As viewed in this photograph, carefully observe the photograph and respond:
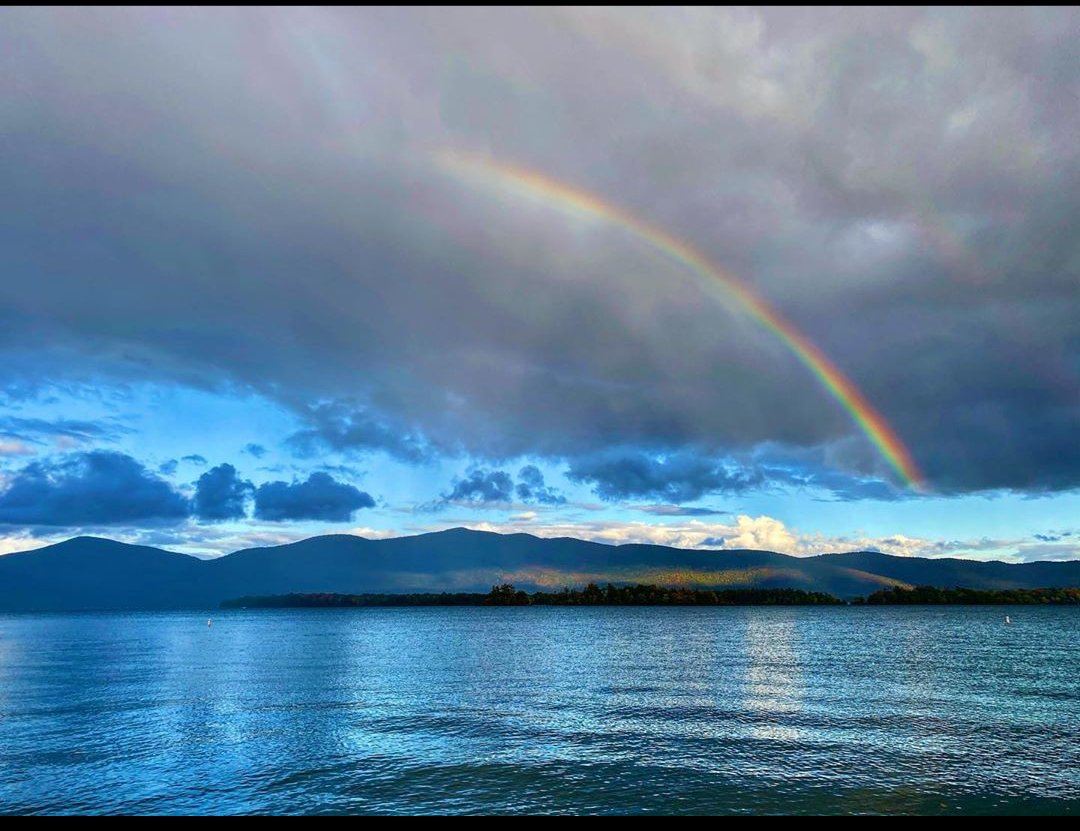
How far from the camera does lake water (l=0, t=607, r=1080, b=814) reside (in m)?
35.9

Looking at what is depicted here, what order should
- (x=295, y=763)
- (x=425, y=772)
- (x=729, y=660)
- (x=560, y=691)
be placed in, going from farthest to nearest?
(x=729, y=660), (x=560, y=691), (x=295, y=763), (x=425, y=772)

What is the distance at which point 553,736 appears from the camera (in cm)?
4912

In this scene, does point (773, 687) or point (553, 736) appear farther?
point (773, 687)

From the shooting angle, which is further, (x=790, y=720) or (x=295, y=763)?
(x=790, y=720)

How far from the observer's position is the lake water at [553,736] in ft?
118

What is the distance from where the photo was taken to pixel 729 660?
335 ft

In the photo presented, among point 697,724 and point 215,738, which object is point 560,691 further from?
→ point 215,738

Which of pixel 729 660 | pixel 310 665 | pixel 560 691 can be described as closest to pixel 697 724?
pixel 560 691

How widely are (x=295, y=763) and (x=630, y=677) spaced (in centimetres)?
4669

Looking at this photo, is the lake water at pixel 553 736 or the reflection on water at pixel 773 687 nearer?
the lake water at pixel 553 736

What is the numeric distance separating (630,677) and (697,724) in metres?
30.1

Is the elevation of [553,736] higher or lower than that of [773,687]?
higher
